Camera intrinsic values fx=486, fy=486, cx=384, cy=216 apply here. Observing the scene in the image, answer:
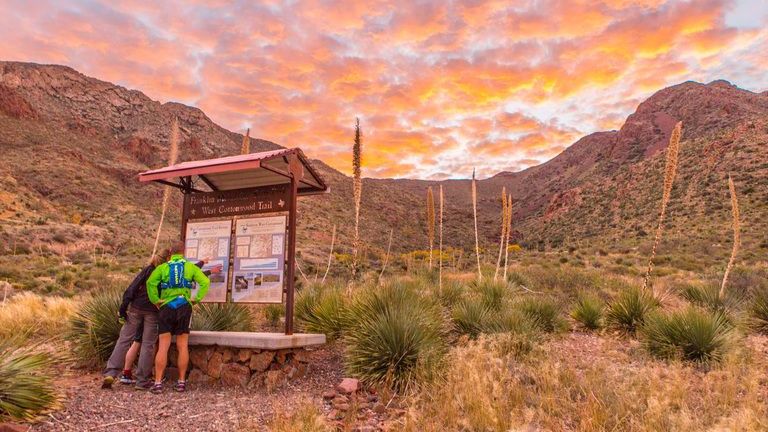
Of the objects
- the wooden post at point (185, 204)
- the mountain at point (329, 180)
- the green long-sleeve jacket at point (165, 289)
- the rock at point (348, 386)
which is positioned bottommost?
the rock at point (348, 386)

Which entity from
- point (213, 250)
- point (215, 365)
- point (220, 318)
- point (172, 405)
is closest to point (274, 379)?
point (215, 365)

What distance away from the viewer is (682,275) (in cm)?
2058

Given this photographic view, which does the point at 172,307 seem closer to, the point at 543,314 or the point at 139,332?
the point at 139,332

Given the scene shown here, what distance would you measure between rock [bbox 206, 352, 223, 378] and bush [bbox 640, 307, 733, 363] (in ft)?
20.9

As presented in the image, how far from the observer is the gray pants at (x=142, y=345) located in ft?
21.7

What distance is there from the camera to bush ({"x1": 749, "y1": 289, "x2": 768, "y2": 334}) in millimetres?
9320

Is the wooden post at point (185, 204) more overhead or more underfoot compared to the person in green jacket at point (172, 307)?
more overhead

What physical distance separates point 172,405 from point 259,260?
98.9 inches

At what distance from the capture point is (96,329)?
25.1 feet

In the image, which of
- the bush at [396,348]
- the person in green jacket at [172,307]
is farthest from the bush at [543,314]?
the person in green jacket at [172,307]

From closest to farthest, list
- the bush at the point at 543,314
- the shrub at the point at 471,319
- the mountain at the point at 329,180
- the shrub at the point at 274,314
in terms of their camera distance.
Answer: the shrub at the point at 471,319
the bush at the point at 543,314
the shrub at the point at 274,314
the mountain at the point at 329,180

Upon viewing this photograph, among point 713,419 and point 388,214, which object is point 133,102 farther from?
point 713,419

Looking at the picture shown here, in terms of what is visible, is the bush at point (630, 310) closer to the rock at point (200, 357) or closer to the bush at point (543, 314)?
the bush at point (543, 314)

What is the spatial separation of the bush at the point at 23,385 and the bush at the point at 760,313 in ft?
37.7
